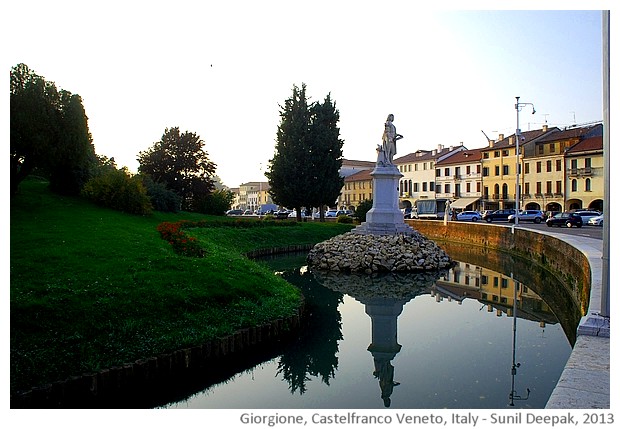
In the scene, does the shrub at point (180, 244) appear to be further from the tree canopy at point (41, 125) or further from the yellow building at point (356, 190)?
the yellow building at point (356, 190)

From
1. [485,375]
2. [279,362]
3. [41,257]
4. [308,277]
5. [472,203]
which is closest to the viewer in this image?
[485,375]

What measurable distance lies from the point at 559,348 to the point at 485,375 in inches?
110

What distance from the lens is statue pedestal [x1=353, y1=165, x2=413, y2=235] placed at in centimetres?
2378

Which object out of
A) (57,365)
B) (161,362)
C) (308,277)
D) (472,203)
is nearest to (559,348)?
(161,362)

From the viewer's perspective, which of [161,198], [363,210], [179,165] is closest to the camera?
[161,198]

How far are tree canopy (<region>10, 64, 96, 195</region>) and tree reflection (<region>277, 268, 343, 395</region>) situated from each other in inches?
608

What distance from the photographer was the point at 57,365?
7.43 meters

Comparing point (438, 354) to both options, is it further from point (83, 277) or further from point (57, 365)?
point (83, 277)

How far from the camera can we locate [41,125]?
22594 millimetres

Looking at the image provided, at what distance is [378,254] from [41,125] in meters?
16.7

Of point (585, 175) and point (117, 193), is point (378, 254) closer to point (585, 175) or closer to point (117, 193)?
point (117, 193)

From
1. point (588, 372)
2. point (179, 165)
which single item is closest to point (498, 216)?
point (179, 165)

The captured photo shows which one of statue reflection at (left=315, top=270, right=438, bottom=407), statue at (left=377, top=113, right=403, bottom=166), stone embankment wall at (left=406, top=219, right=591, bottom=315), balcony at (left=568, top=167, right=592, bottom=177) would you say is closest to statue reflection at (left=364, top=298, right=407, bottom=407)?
statue reflection at (left=315, top=270, right=438, bottom=407)

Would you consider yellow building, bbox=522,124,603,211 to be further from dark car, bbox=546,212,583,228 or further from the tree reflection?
the tree reflection
